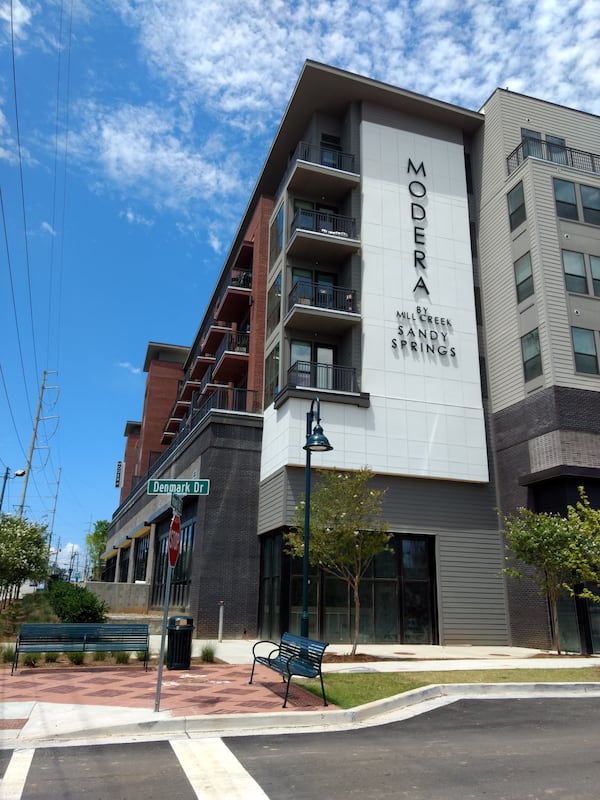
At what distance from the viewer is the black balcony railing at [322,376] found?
25.4 meters

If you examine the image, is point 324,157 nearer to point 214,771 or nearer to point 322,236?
point 322,236

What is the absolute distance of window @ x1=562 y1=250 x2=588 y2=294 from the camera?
24734 mm

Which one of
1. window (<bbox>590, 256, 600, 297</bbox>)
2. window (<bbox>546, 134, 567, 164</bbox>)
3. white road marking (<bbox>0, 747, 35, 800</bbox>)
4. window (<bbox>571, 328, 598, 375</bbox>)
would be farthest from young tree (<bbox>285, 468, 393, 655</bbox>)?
window (<bbox>546, 134, 567, 164</bbox>)

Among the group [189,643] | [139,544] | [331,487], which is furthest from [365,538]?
[139,544]

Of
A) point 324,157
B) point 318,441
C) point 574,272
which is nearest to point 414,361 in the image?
point 574,272

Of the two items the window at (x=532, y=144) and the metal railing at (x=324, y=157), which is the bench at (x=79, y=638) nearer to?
the metal railing at (x=324, y=157)

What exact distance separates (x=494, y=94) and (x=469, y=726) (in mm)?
28641

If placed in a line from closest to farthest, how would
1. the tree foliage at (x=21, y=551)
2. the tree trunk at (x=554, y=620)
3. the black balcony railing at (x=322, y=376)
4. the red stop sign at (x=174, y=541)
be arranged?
the red stop sign at (x=174, y=541), the tree trunk at (x=554, y=620), the black balcony railing at (x=322, y=376), the tree foliage at (x=21, y=551)

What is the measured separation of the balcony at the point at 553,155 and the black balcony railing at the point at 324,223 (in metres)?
7.52

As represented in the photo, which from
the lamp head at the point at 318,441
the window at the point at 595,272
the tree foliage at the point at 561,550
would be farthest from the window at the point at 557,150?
the lamp head at the point at 318,441

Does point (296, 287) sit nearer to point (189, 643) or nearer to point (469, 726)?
point (189, 643)

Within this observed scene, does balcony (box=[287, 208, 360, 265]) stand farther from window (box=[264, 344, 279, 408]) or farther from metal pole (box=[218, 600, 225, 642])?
metal pole (box=[218, 600, 225, 642])

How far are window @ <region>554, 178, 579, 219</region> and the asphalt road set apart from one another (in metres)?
21.4

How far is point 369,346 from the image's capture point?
2555cm
